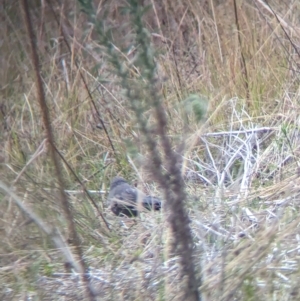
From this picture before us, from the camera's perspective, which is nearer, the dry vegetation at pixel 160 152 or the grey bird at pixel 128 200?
the dry vegetation at pixel 160 152

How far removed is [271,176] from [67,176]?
0.79m

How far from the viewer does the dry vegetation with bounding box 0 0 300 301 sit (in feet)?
5.93

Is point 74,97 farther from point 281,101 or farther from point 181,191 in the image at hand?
point 181,191

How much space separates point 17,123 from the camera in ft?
12.0

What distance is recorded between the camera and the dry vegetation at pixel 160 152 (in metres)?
1.81

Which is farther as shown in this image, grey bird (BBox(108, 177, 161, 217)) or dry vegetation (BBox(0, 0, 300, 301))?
grey bird (BBox(108, 177, 161, 217))

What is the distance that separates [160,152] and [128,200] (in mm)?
465

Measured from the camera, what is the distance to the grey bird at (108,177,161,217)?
2.65 meters

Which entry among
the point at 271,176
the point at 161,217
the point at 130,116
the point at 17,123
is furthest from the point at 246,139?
the point at 17,123

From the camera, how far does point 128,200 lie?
272cm

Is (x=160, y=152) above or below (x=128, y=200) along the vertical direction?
above

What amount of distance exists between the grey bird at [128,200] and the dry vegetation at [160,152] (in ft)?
0.15

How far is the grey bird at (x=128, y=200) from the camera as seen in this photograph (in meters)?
2.65

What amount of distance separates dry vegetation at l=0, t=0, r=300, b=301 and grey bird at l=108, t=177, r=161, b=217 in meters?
0.05
